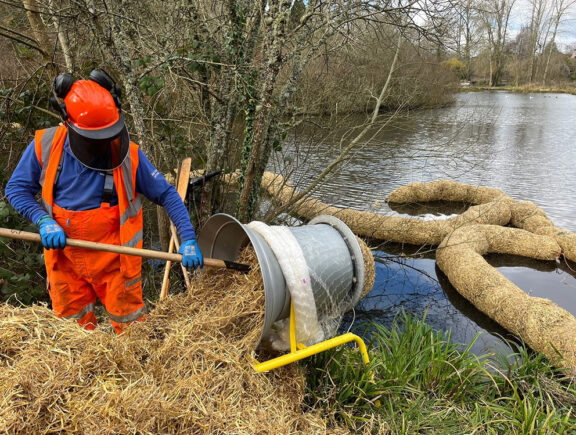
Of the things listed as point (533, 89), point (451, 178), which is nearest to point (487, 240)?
point (451, 178)

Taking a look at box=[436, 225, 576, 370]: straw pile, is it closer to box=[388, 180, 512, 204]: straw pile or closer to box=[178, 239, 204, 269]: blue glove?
box=[388, 180, 512, 204]: straw pile

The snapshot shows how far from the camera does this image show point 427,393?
3.04m

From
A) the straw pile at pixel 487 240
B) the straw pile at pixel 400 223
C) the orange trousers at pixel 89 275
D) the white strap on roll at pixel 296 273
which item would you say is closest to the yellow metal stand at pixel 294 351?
the white strap on roll at pixel 296 273

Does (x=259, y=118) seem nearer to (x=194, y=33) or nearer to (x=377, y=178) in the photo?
(x=194, y=33)

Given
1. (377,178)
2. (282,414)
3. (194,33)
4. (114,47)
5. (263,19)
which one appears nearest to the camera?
(282,414)

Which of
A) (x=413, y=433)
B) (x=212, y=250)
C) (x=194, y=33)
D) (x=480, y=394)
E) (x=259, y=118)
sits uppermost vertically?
(x=194, y=33)

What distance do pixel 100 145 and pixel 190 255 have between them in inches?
34.3

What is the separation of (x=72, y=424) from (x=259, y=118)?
2.88m

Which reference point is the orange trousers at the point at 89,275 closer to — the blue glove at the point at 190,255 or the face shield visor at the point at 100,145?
the face shield visor at the point at 100,145

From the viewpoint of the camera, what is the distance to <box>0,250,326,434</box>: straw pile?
173cm

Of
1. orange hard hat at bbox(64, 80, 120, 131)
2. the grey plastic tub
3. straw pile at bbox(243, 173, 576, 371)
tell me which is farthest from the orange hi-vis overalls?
straw pile at bbox(243, 173, 576, 371)

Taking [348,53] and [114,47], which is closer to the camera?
[114,47]

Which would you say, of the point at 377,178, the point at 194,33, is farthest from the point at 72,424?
the point at 377,178

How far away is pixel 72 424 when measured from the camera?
5.57ft
